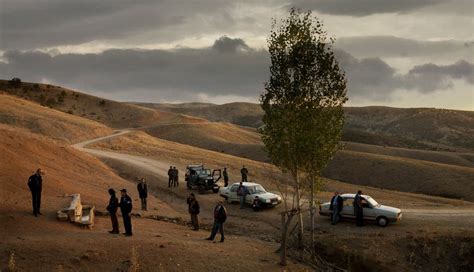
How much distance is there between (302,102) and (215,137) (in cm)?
6868

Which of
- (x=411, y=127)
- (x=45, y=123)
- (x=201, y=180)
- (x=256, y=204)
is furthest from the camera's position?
(x=411, y=127)

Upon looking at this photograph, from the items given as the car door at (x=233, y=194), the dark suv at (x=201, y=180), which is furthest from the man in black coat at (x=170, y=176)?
the car door at (x=233, y=194)

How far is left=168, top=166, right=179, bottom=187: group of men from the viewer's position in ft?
133

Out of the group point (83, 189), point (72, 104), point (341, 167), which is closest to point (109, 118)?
point (72, 104)

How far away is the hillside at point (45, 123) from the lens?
197 feet

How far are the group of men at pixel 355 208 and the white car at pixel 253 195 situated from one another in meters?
4.53

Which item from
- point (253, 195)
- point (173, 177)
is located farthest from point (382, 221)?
point (173, 177)

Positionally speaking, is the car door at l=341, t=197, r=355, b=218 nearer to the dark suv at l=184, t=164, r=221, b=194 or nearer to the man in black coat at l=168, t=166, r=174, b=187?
the dark suv at l=184, t=164, r=221, b=194

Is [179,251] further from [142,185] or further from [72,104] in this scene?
[72,104]

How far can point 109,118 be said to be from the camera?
4528 inches

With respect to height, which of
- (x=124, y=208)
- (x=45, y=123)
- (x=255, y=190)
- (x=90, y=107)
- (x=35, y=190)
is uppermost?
(x=90, y=107)

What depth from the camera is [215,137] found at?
305 ft

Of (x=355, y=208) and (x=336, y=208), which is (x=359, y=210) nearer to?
(x=355, y=208)

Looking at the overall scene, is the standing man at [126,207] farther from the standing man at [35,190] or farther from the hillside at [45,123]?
the hillside at [45,123]
